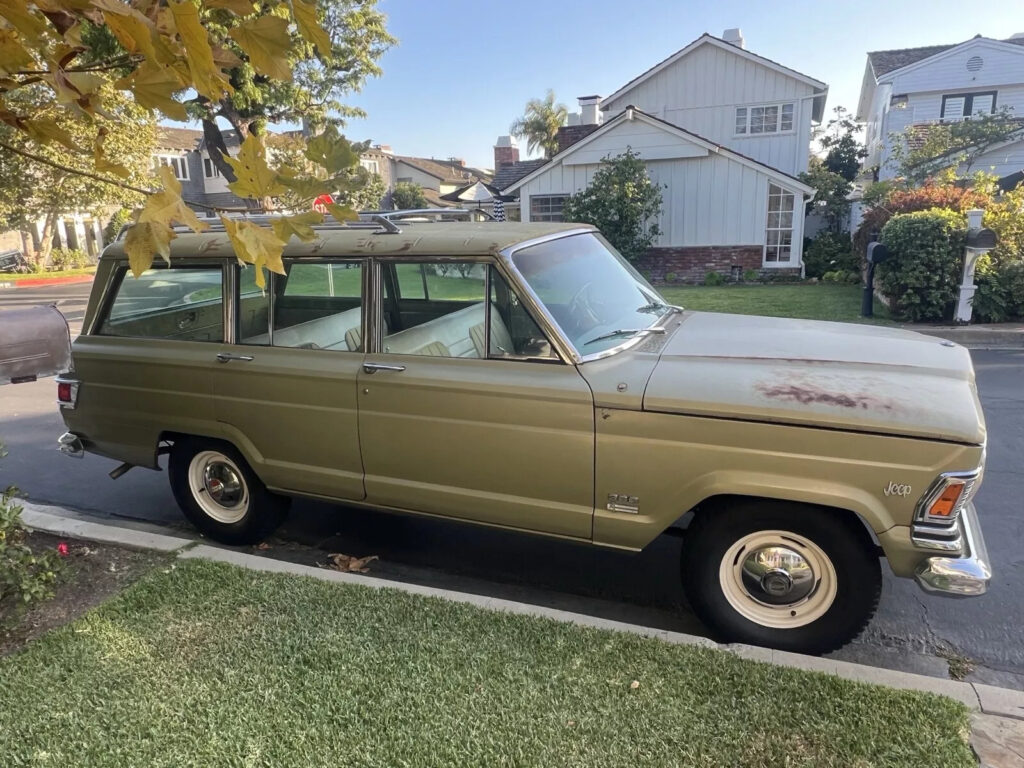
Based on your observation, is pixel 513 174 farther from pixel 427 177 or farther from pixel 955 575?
pixel 427 177

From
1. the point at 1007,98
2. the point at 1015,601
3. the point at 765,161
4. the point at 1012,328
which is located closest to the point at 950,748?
the point at 1015,601

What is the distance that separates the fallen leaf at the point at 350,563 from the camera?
426 centimetres

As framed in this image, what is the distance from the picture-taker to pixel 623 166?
18.6 m

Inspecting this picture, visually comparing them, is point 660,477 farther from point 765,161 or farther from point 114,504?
point 765,161

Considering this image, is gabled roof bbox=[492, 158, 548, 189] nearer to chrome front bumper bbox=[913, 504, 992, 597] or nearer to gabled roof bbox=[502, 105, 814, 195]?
gabled roof bbox=[502, 105, 814, 195]

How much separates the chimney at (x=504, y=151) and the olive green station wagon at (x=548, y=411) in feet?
96.2

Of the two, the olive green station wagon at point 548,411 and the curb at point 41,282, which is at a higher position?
the olive green station wagon at point 548,411

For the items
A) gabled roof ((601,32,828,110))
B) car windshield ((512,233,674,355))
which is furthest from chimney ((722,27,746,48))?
car windshield ((512,233,674,355))

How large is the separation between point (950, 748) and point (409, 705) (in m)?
1.90

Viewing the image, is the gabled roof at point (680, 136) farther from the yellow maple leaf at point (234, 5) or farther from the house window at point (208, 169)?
the house window at point (208, 169)

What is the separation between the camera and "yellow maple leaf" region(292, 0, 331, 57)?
Answer: 75.1 inches

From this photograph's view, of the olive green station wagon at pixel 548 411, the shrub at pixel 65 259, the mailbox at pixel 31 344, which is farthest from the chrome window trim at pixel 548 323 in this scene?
the shrub at pixel 65 259

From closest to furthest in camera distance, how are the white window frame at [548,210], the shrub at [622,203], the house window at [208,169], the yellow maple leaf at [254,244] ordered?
1. the yellow maple leaf at [254,244]
2. the shrub at [622,203]
3. the white window frame at [548,210]
4. the house window at [208,169]

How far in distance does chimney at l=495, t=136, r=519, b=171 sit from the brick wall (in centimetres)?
1405
